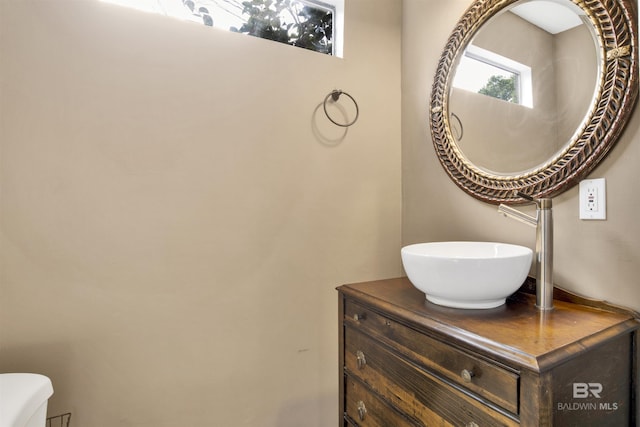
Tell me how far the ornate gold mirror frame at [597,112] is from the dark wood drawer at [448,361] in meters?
0.65

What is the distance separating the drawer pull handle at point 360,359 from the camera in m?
1.14

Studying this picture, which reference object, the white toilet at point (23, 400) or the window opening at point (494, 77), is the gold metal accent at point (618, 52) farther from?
the white toilet at point (23, 400)

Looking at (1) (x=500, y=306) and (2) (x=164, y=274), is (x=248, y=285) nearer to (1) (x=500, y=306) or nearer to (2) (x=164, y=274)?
(2) (x=164, y=274)

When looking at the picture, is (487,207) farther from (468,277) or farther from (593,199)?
(468,277)

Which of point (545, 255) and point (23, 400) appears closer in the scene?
point (23, 400)

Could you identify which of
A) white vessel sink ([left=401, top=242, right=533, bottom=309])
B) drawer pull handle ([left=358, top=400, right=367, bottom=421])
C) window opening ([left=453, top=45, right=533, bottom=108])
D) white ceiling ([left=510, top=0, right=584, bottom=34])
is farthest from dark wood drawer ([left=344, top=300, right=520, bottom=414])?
white ceiling ([left=510, top=0, right=584, bottom=34])

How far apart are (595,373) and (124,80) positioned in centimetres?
173

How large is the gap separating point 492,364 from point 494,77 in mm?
1115

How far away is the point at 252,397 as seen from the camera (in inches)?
58.1

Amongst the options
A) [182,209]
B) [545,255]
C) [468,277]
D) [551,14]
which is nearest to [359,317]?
[468,277]

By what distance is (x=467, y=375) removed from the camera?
784 millimetres

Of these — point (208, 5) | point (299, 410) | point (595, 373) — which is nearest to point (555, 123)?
point (595, 373)

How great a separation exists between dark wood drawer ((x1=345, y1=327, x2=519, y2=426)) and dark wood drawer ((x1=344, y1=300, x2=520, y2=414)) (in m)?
0.03

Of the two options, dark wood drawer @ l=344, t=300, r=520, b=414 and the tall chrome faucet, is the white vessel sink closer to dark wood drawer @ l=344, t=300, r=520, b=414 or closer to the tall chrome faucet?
the tall chrome faucet
